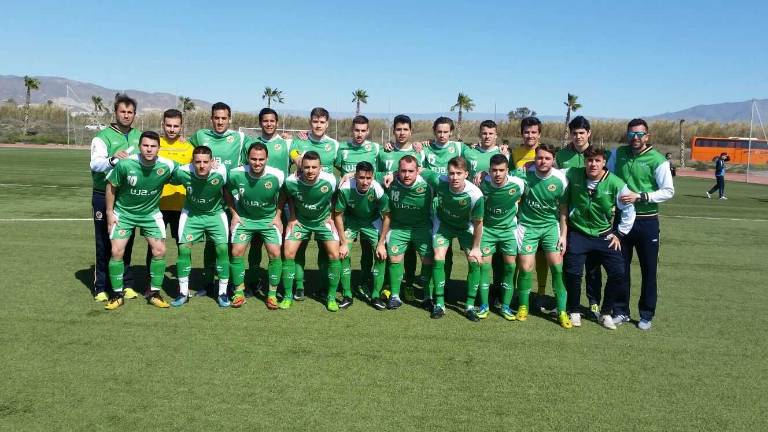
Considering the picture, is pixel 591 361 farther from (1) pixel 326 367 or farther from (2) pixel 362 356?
(1) pixel 326 367

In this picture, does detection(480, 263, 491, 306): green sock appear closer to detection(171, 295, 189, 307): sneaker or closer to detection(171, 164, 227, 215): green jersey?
detection(171, 164, 227, 215): green jersey

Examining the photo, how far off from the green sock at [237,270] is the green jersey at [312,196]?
794 millimetres

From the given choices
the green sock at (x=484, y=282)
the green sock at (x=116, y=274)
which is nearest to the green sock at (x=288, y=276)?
the green sock at (x=116, y=274)

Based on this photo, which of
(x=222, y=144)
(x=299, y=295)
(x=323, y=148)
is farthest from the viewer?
(x=323, y=148)

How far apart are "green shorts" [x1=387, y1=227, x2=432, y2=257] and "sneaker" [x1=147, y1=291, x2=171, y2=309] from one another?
2.36 meters

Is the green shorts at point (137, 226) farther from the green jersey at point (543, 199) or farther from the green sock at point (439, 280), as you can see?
the green jersey at point (543, 199)

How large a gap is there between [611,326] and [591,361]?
3.22ft

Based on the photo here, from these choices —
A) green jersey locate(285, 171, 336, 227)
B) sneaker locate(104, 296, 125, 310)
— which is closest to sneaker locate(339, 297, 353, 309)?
green jersey locate(285, 171, 336, 227)

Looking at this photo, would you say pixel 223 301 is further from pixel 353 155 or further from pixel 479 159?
pixel 479 159

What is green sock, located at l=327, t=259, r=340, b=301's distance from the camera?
18.9 ft

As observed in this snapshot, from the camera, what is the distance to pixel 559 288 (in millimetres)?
5516

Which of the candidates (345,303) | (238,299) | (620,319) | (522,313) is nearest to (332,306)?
(345,303)

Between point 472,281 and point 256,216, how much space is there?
2325 millimetres

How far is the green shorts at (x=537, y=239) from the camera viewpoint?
5539 millimetres
